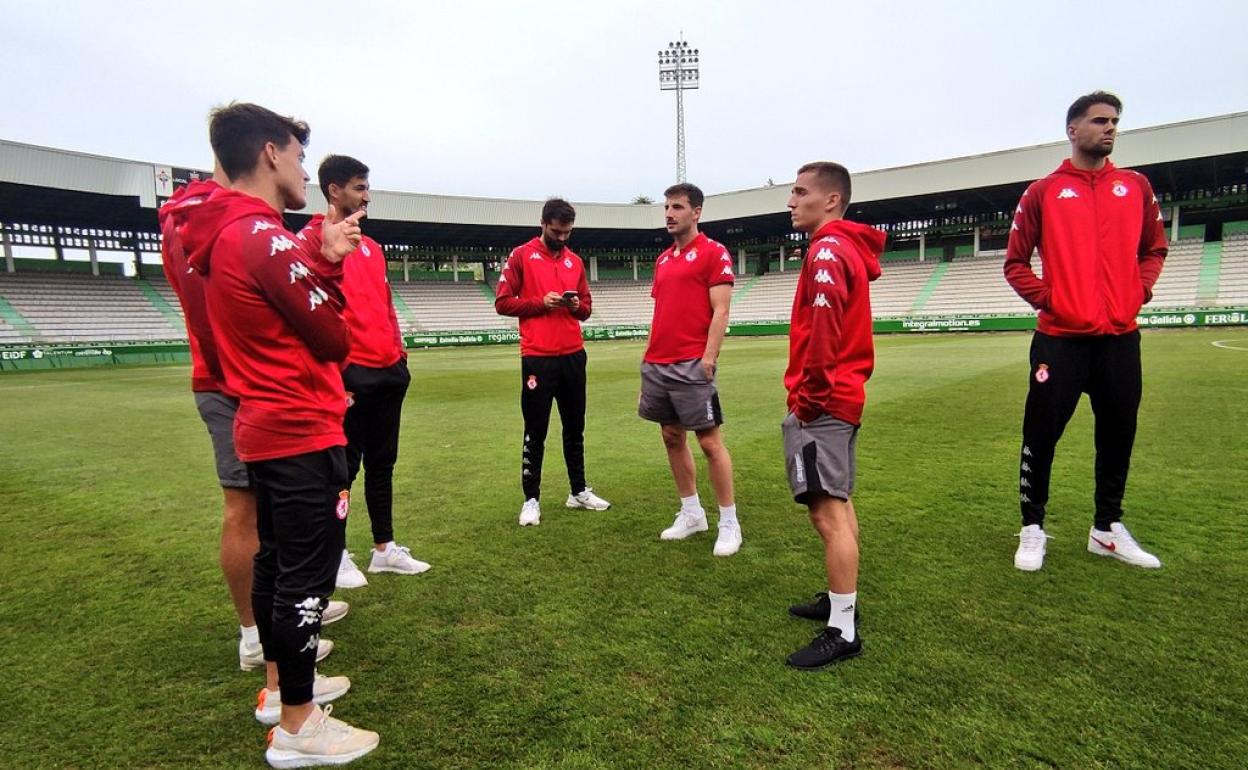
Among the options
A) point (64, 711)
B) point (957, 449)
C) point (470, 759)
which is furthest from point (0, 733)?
point (957, 449)

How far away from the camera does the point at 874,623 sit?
9.95 ft

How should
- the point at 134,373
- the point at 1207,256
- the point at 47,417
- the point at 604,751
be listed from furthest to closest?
the point at 1207,256
the point at 134,373
the point at 47,417
the point at 604,751

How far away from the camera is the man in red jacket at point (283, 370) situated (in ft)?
6.96

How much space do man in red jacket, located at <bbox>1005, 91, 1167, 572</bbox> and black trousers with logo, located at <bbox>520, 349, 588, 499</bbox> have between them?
10.0ft

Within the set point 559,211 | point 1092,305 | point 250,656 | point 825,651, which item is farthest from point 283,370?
point 1092,305

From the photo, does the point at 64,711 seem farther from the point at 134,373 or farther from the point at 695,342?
the point at 134,373

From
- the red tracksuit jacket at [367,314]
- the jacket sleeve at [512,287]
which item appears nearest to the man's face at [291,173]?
the red tracksuit jacket at [367,314]

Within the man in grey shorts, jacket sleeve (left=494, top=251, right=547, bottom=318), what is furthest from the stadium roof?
the man in grey shorts

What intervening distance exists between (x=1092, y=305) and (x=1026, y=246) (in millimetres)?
550

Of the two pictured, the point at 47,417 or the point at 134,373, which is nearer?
the point at 47,417

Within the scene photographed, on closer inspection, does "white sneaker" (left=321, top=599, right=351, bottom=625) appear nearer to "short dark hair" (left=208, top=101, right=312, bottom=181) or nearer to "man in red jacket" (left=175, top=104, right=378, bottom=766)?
"man in red jacket" (left=175, top=104, right=378, bottom=766)

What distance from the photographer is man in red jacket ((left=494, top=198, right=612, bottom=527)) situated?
495 centimetres

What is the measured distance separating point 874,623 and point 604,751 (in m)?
1.52

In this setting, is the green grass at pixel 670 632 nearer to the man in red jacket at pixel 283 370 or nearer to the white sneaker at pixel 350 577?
the white sneaker at pixel 350 577
